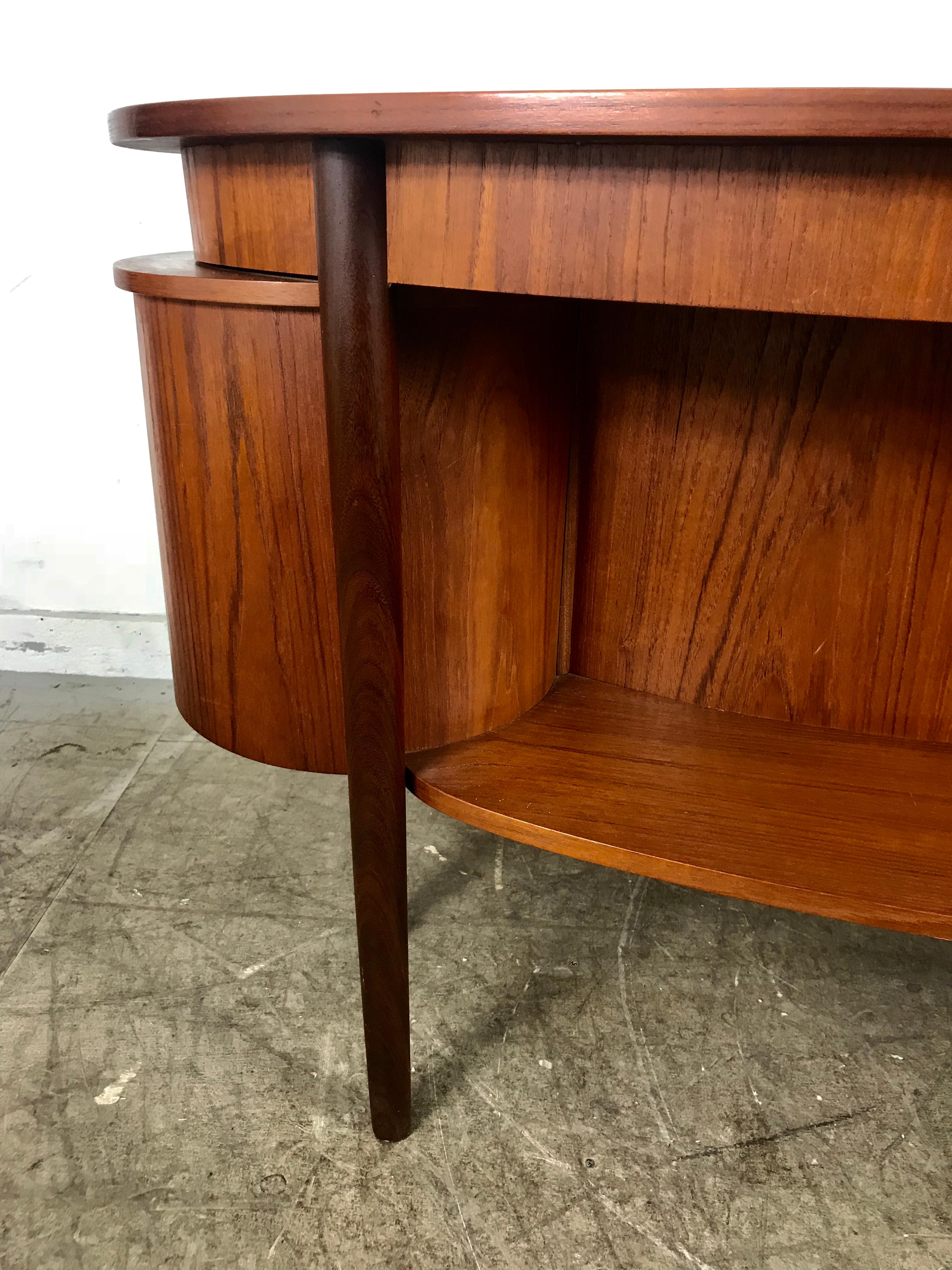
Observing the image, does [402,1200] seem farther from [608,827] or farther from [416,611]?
[416,611]

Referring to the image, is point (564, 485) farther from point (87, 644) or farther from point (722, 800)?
point (87, 644)

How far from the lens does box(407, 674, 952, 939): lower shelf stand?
845 millimetres

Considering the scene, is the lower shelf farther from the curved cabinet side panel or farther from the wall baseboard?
the wall baseboard

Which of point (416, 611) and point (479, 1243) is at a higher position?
point (416, 611)

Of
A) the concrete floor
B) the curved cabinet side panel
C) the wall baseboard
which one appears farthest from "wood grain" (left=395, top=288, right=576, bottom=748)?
the wall baseboard

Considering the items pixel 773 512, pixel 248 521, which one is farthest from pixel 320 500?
pixel 773 512

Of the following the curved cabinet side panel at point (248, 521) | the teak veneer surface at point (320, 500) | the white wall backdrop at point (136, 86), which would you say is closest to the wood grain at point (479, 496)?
the teak veneer surface at point (320, 500)

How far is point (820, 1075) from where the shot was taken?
1.11 m

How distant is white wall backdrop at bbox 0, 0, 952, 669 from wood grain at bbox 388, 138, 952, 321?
94cm

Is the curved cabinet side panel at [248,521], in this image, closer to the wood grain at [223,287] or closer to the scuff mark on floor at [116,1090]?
the wood grain at [223,287]

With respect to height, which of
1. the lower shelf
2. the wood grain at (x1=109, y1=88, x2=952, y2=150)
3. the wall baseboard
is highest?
the wood grain at (x1=109, y1=88, x2=952, y2=150)

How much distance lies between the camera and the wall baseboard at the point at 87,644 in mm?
2061

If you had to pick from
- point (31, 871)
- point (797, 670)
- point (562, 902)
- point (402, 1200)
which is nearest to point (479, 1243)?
point (402, 1200)

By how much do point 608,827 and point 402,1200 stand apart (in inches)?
16.3
